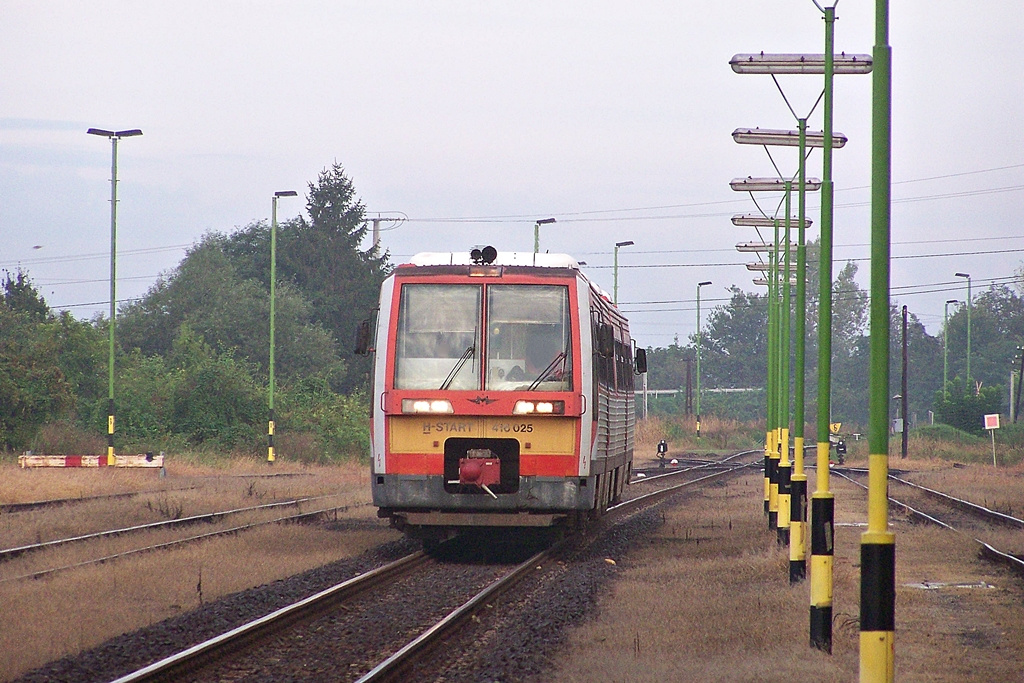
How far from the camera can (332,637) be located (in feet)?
36.7

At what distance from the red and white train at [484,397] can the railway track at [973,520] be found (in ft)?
19.2

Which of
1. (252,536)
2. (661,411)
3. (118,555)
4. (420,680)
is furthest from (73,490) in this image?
(661,411)

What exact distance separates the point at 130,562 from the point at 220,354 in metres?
47.8

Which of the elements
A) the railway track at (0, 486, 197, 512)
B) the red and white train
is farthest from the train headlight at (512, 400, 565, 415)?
the railway track at (0, 486, 197, 512)

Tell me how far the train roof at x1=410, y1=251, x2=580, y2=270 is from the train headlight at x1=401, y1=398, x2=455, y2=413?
1941 millimetres

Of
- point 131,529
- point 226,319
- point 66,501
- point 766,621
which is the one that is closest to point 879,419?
point 766,621

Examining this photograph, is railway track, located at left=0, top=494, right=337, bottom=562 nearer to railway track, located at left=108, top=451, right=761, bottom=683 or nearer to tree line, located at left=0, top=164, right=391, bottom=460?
railway track, located at left=108, top=451, right=761, bottom=683

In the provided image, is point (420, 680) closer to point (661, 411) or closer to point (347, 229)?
point (347, 229)

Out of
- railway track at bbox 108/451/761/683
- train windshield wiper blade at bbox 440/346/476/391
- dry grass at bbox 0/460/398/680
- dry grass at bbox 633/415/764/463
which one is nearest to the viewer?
railway track at bbox 108/451/761/683

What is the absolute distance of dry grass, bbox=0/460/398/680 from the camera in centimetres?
1137

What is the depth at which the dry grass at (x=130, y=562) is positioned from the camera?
11367mm

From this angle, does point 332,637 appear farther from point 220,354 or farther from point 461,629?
point 220,354

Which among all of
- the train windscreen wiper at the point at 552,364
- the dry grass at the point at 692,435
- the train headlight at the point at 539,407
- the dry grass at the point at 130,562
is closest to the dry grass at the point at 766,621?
the train headlight at the point at 539,407

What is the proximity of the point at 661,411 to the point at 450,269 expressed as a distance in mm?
103745
